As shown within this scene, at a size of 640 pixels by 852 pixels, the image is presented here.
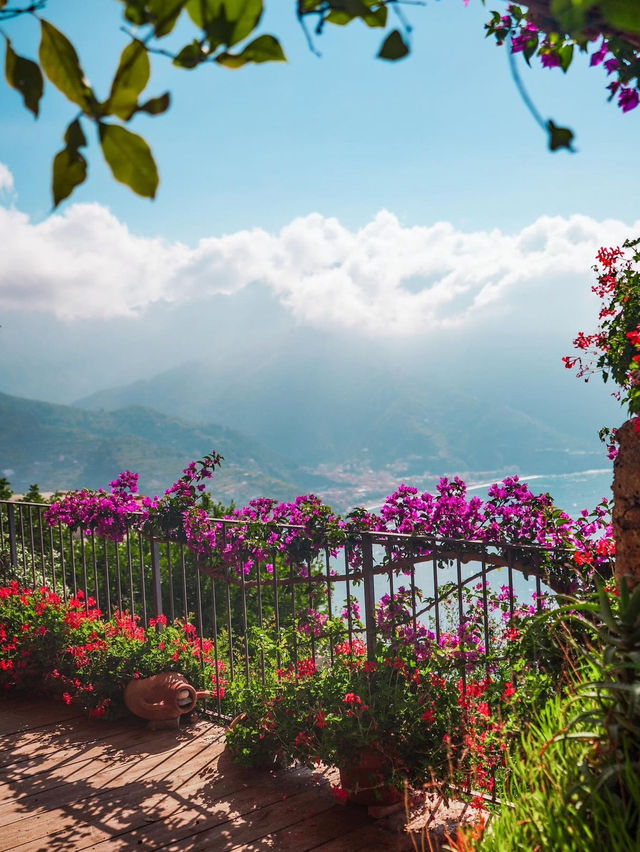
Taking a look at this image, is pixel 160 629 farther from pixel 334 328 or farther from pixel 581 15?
pixel 334 328

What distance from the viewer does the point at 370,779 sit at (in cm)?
275

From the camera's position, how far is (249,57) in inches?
24.3

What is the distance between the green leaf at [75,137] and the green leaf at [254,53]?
0.14 metres

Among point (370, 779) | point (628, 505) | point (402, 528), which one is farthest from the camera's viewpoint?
point (402, 528)

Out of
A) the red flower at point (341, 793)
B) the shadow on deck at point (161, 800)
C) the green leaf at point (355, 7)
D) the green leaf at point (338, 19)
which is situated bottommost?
the shadow on deck at point (161, 800)

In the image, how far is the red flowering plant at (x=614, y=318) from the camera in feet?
10.5

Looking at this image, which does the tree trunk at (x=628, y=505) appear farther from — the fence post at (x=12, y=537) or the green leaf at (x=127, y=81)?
the fence post at (x=12, y=537)

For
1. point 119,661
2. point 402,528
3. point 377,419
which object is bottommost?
point 119,661

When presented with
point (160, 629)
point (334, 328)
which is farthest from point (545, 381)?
point (160, 629)

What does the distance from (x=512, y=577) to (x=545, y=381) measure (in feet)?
295

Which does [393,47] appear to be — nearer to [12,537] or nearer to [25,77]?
[25,77]

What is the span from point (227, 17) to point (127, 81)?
0.10 meters

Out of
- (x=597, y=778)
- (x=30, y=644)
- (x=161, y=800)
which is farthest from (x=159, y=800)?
(x=597, y=778)

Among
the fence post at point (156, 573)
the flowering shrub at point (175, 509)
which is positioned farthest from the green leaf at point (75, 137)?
the fence post at point (156, 573)
